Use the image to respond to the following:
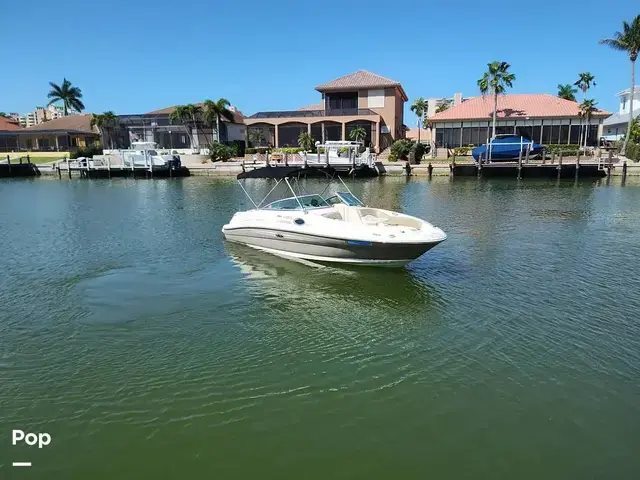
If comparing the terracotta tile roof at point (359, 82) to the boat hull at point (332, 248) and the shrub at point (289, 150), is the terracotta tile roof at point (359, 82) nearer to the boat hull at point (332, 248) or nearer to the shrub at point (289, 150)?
the shrub at point (289, 150)

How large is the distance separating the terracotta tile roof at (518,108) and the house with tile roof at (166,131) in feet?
87.4

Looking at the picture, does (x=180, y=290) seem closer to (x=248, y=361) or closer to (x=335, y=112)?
(x=248, y=361)

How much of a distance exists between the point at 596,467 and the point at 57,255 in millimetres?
15002

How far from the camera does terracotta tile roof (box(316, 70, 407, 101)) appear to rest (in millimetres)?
59944

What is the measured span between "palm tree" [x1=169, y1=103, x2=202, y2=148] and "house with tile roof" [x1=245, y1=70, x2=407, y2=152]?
624 centimetres

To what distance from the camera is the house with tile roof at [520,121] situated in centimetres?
5288

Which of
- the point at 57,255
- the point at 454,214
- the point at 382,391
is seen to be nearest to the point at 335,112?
the point at 454,214

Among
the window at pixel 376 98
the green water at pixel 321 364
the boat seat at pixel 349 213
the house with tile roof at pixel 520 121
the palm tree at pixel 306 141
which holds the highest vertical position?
the window at pixel 376 98

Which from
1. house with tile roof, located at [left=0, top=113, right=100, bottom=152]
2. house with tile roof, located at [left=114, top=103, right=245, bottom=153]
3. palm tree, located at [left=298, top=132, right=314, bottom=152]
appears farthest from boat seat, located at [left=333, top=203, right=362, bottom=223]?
house with tile roof, located at [left=0, top=113, right=100, bottom=152]

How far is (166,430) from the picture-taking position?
6.25 meters

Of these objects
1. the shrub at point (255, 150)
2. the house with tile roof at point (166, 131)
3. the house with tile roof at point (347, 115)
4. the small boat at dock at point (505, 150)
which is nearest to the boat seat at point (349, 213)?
the small boat at dock at point (505, 150)

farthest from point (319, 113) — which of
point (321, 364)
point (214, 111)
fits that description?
point (321, 364)

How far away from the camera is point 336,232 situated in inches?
487

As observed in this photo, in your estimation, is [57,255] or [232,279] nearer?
[232,279]
